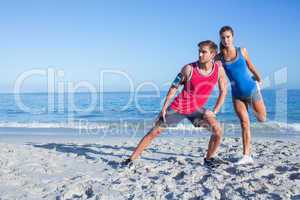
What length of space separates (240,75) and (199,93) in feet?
2.03

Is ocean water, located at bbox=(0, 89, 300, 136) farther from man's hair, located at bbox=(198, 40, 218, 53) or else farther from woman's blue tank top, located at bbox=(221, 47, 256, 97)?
man's hair, located at bbox=(198, 40, 218, 53)

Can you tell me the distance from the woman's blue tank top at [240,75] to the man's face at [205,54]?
0.27m

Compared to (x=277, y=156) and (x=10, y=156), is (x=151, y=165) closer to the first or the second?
(x=277, y=156)

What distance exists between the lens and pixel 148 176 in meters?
4.52

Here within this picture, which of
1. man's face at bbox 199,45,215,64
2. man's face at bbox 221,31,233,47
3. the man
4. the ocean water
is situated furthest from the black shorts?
the ocean water

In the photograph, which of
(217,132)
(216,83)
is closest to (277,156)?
(217,132)

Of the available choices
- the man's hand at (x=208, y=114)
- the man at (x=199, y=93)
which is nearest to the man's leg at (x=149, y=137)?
the man at (x=199, y=93)

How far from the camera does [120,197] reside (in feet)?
12.3

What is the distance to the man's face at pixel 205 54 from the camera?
14.9 ft

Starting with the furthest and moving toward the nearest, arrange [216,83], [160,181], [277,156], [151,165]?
[277,156] → [151,165] → [216,83] → [160,181]

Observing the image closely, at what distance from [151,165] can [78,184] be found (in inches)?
46.8

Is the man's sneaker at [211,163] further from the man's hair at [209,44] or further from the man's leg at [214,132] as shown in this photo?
the man's hair at [209,44]

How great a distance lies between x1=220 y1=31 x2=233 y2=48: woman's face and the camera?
4617mm

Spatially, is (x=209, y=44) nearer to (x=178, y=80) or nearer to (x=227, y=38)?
(x=227, y=38)
